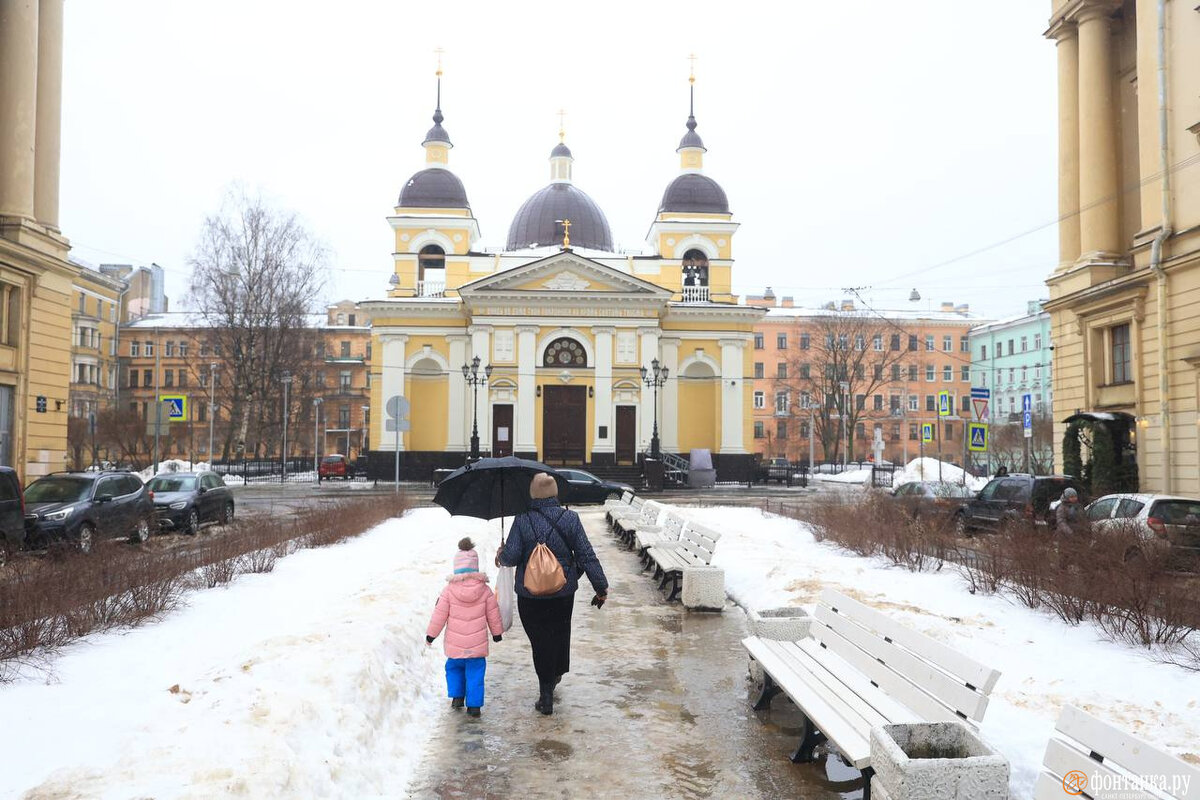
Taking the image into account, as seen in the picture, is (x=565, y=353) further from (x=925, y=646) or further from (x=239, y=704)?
(x=925, y=646)

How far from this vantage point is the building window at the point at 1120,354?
73.4 feet

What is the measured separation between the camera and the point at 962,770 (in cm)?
405

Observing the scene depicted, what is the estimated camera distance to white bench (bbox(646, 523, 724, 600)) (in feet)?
37.0

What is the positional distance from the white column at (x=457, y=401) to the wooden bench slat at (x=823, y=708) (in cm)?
3901

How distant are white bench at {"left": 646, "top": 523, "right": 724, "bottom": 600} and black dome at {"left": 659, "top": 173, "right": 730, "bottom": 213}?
38.2 meters

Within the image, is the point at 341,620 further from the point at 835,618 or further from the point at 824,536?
the point at 824,536

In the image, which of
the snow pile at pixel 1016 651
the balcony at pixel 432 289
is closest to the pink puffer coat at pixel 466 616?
the snow pile at pixel 1016 651

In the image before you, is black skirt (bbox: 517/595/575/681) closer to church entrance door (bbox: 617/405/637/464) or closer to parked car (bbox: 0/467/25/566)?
parked car (bbox: 0/467/25/566)

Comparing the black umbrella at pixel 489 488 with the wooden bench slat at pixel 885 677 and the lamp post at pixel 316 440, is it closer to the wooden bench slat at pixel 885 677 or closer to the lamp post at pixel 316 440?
the wooden bench slat at pixel 885 677

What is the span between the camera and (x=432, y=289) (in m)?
48.1

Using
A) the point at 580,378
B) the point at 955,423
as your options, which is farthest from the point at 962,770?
the point at 955,423

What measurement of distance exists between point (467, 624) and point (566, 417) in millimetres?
37670

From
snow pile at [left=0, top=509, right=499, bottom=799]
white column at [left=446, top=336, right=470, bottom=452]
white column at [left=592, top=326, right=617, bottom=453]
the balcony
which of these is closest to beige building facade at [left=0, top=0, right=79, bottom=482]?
snow pile at [left=0, top=509, right=499, bottom=799]

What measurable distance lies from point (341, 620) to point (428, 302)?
38448 mm
